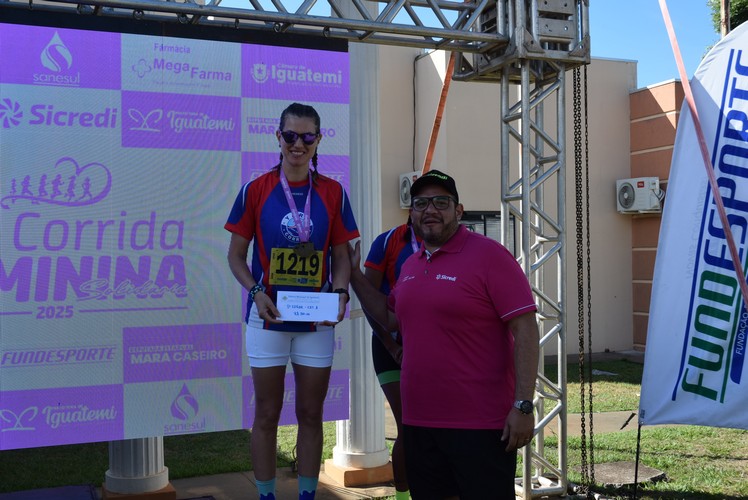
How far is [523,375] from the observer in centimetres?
287

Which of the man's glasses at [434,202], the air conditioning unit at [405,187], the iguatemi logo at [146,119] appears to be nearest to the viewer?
the man's glasses at [434,202]

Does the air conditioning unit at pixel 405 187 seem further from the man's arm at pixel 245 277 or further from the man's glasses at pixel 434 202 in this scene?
the man's glasses at pixel 434 202

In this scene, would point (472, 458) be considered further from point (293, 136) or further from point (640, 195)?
point (640, 195)

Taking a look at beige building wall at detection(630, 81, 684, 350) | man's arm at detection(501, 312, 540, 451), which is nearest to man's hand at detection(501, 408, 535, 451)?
man's arm at detection(501, 312, 540, 451)

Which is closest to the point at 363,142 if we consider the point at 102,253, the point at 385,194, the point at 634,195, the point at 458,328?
the point at 102,253

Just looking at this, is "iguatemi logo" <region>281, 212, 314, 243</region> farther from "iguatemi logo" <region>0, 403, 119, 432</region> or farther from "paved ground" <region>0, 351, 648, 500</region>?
"paved ground" <region>0, 351, 648, 500</region>

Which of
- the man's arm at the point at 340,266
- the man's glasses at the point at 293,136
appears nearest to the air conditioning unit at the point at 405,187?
the man's arm at the point at 340,266

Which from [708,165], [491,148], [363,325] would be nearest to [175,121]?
[363,325]

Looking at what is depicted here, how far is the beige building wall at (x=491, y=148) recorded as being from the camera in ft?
40.1

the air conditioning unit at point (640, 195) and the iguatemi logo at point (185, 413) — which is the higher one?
the air conditioning unit at point (640, 195)

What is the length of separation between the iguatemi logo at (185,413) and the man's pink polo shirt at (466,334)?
7.31 feet

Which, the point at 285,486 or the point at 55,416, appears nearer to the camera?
the point at 55,416

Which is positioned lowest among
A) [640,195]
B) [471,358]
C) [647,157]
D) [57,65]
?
[471,358]

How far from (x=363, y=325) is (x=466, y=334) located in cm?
257
